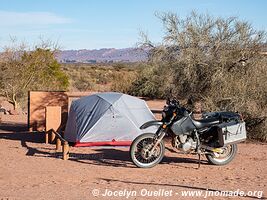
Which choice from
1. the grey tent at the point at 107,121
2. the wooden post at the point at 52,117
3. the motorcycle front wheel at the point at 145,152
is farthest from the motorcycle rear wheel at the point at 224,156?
the wooden post at the point at 52,117

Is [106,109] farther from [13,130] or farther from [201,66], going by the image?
[13,130]

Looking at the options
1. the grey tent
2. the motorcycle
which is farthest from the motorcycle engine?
the grey tent

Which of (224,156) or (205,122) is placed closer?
(205,122)

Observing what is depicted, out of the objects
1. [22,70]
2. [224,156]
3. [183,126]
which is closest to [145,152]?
[183,126]

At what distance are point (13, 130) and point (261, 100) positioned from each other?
27.0ft

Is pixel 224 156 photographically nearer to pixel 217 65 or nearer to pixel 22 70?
pixel 217 65

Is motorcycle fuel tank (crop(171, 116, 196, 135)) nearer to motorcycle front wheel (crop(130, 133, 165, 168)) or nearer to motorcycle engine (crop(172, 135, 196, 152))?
motorcycle engine (crop(172, 135, 196, 152))

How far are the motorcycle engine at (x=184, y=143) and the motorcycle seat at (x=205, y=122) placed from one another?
1.05ft

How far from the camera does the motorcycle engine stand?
9758mm

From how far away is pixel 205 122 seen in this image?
32.8 feet

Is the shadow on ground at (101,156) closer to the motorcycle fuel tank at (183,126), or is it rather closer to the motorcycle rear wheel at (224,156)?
the motorcycle rear wheel at (224,156)

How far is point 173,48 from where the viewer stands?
1485 cm

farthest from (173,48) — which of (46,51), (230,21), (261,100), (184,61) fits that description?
(46,51)

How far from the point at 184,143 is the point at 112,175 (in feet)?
5.50
